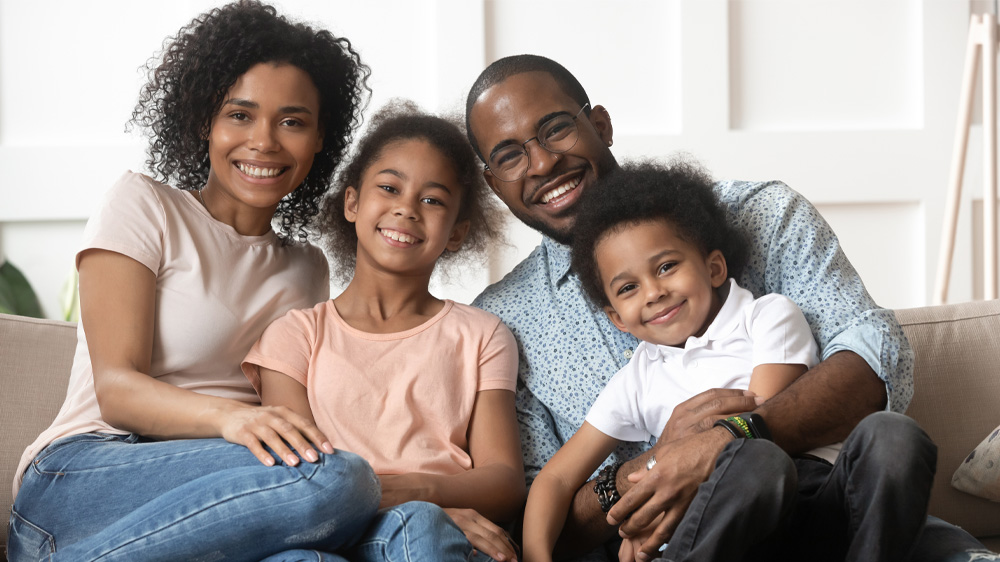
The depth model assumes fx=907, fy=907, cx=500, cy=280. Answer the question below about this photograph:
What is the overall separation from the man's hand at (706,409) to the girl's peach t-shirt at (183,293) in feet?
2.60

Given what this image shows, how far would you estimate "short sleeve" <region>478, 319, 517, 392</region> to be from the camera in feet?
5.58

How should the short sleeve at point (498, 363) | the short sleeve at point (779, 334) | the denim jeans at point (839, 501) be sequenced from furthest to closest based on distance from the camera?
the short sleeve at point (498, 363)
the short sleeve at point (779, 334)
the denim jeans at point (839, 501)

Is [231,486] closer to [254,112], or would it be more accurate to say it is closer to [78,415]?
[78,415]

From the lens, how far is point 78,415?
5.30ft

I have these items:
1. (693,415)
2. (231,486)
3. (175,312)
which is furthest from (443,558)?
(175,312)

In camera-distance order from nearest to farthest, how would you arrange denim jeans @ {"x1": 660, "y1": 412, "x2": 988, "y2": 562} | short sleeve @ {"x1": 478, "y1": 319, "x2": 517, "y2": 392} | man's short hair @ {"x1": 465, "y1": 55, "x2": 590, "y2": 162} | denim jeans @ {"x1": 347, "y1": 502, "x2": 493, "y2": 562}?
1. denim jeans @ {"x1": 660, "y1": 412, "x2": 988, "y2": 562}
2. denim jeans @ {"x1": 347, "y1": 502, "x2": 493, "y2": 562}
3. short sleeve @ {"x1": 478, "y1": 319, "x2": 517, "y2": 392}
4. man's short hair @ {"x1": 465, "y1": 55, "x2": 590, "y2": 162}

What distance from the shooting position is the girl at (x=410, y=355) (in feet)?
5.19

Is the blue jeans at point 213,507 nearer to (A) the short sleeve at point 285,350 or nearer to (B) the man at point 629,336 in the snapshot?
(A) the short sleeve at point 285,350

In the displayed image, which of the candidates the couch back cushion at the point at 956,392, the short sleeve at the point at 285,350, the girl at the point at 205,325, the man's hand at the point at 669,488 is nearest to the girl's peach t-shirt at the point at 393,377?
the short sleeve at the point at 285,350

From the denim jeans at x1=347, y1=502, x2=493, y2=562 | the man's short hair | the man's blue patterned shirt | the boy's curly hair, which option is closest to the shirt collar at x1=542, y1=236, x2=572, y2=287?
the man's blue patterned shirt

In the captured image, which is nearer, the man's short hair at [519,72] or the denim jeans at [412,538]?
the denim jeans at [412,538]

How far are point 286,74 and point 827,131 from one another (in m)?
2.02

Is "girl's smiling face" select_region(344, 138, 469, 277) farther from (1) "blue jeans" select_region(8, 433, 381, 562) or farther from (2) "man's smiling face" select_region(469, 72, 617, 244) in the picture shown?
(1) "blue jeans" select_region(8, 433, 381, 562)

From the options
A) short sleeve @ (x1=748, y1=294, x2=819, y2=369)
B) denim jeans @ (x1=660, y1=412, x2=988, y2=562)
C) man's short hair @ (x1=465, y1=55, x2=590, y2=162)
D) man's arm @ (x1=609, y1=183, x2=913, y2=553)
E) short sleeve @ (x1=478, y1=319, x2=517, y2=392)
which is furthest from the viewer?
man's short hair @ (x1=465, y1=55, x2=590, y2=162)
